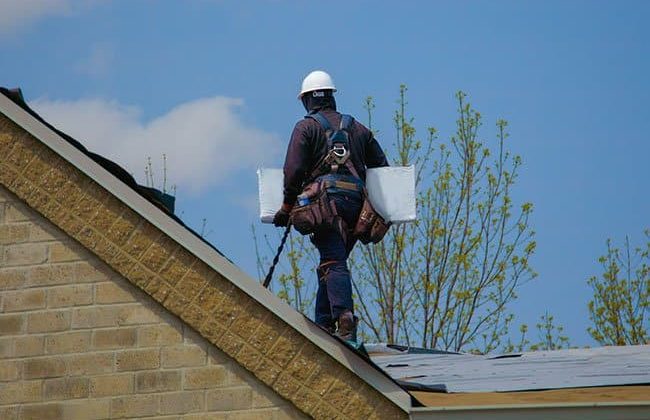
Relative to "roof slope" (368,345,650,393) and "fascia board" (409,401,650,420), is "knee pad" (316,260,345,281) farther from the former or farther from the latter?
"fascia board" (409,401,650,420)

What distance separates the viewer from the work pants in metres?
9.81

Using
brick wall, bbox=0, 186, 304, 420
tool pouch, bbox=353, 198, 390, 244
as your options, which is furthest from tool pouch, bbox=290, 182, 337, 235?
brick wall, bbox=0, 186, 304, 420

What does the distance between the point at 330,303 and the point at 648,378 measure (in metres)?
2.50

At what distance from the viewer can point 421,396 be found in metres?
8.96

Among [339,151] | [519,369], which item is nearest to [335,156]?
[339,151]

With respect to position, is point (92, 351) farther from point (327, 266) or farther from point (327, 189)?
point (327, 189)

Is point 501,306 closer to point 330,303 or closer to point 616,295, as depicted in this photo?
point 616,295

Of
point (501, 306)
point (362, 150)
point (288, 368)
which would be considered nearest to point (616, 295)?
point (501, 306)

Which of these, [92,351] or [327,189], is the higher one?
[327,189]

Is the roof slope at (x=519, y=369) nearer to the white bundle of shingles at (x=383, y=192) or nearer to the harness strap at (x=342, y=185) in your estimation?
the white bundle of shingles at (x=383, y=192)

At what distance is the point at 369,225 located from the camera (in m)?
10.1

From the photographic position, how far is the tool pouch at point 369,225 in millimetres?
10094

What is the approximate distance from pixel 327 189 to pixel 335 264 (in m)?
0.62

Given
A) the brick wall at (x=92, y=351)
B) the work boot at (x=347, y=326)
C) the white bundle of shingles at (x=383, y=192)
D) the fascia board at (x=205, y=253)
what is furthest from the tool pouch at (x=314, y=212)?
the brick wall at (x=92, y=351)
